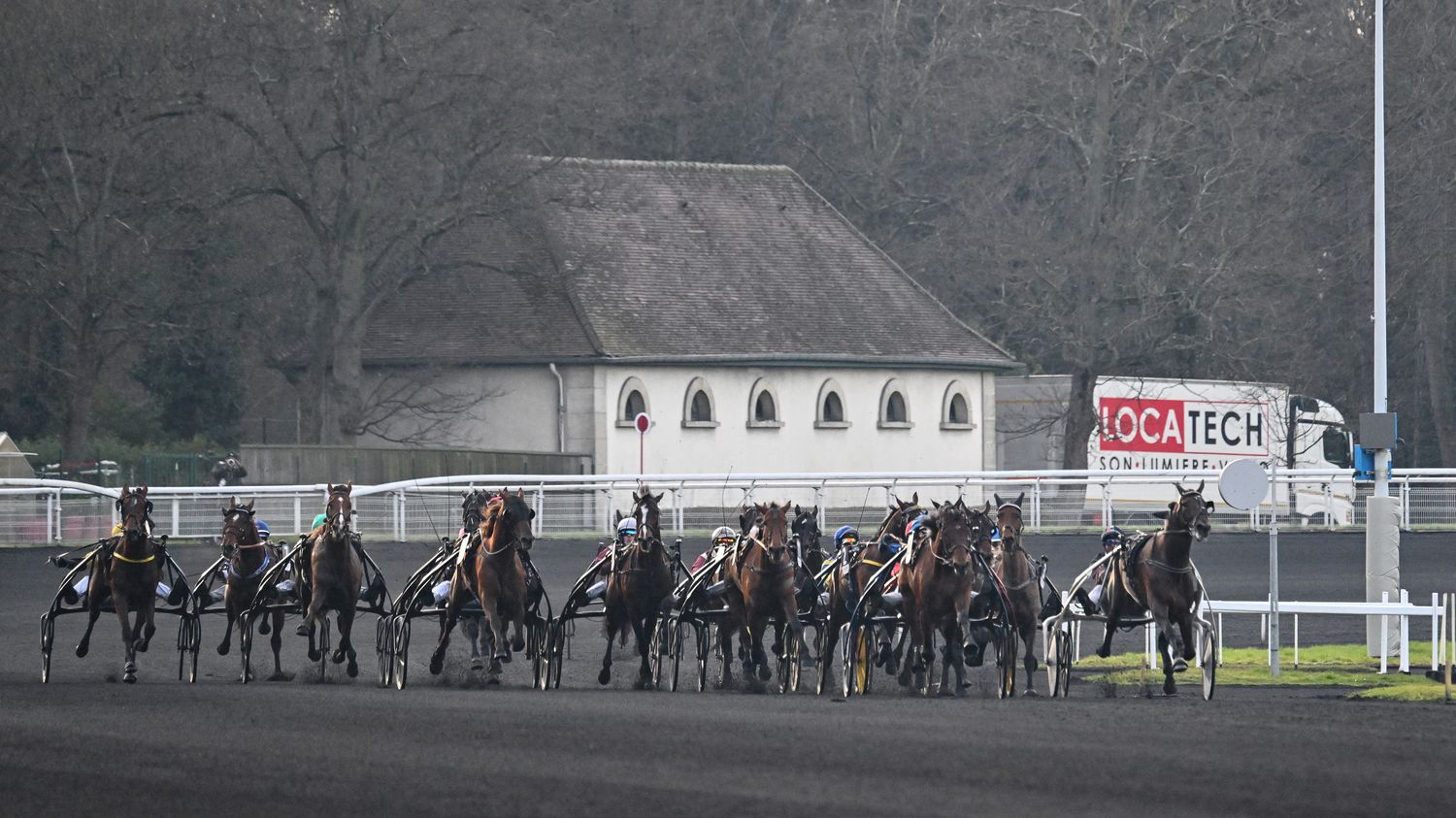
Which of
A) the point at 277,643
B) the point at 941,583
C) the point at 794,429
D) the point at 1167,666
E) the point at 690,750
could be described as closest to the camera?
the point at 690,750

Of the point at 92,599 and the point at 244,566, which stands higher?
the point at 244,566

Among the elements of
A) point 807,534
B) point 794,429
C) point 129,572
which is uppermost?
point 794,429

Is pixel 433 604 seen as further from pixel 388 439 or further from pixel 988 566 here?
pixel 388 439

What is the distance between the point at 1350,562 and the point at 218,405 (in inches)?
938

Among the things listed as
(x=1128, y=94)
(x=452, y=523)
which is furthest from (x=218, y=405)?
(x=1128, y=94)

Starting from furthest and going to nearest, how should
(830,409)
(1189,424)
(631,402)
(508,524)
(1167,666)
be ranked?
(830,409) → (631,402) → (1189,424) → (508,524) → (1167,666)

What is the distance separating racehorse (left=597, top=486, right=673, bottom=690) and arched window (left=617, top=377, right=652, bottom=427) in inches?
1128

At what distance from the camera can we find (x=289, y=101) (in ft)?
140

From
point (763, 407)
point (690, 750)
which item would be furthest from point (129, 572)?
point (763, 407)

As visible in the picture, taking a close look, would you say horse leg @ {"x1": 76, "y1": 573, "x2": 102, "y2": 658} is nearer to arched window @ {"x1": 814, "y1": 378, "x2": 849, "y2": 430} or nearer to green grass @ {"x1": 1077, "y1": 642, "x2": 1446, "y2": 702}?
green grass @ {"x1": 1077, "y1": 642, "x2": 1446, "y2": 702}

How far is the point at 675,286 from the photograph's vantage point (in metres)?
50.7

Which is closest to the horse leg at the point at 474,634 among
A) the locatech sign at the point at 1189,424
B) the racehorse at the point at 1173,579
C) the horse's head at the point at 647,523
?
the horse's head at the point at 647,523

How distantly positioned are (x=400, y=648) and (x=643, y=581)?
1.98 meters

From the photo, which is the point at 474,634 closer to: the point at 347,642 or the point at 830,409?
the point at 347,642
